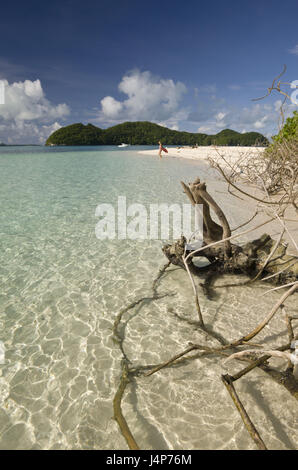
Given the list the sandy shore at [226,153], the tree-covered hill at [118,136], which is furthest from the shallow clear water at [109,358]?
the tree-covered hill at [118,136]

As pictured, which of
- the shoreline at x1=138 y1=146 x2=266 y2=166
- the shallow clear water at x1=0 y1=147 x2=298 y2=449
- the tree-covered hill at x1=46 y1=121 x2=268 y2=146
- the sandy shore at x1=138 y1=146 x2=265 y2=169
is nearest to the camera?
the shallow clear water at x1=0 y1=147 x2=298 y2=449

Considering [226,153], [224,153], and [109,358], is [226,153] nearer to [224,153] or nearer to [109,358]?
[224,153]

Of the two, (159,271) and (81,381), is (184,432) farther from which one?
(159,271)

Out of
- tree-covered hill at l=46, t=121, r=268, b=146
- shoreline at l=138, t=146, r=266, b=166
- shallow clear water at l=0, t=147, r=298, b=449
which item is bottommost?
shallow clear water at l=0, t=147, r=298, b=449

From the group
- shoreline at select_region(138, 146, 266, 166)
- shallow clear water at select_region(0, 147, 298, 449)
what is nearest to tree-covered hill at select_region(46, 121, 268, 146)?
shoreline at select_region(138, 146, 266, 166)

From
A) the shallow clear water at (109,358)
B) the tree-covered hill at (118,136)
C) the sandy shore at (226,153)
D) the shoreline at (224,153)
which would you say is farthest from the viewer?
the tree-covered hill at (118,136)

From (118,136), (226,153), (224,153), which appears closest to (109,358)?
(224,153)

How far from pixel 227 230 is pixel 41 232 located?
628 cm

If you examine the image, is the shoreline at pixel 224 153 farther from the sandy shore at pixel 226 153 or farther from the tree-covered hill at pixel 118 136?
the tree-covered hill at pixel 118 136

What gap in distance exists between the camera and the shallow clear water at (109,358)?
260 cm

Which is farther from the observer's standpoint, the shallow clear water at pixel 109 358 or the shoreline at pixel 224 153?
the shoreline at pixel 224 153

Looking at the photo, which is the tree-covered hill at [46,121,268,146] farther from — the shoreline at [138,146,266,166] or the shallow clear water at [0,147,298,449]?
the shallow clear water at [0,147,298,449]

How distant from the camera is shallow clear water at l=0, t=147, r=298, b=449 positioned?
260 centimetres
